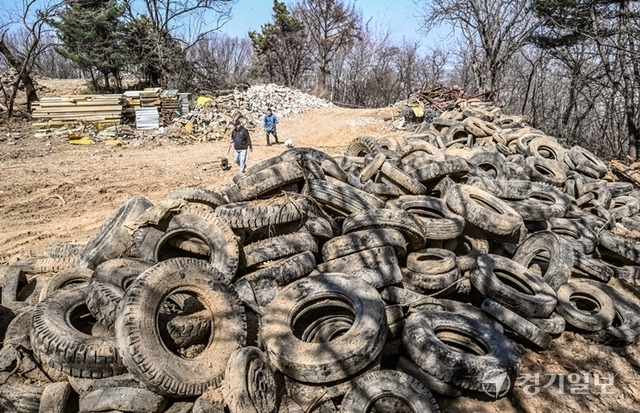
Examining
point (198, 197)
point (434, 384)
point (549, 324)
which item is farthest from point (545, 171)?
point (198, 197)

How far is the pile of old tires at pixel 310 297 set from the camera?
3256 millimetres

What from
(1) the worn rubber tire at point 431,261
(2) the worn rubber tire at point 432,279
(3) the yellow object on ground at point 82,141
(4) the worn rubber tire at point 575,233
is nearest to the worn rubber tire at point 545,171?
(4) the worn rubber tire at point 575,233

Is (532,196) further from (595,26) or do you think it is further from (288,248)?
(595,26)

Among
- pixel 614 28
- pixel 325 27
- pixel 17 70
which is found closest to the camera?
pixel 614 28

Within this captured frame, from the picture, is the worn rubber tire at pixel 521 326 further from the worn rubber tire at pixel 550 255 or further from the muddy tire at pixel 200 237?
the muddy tire at pixel 200 237

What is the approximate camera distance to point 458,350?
151 inches

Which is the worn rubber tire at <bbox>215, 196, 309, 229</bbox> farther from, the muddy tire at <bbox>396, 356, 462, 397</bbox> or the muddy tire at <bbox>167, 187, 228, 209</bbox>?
the muddy tire at <bbox>396, 356, 462, 397</bbox>

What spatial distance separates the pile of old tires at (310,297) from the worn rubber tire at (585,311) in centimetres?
2

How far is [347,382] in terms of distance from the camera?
11.2ft

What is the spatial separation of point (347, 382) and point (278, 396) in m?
0.61

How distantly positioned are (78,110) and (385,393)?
1969 cm

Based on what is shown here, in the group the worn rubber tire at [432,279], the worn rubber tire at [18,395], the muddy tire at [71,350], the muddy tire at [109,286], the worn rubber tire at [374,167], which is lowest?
the worn rubber tire at [18,395]

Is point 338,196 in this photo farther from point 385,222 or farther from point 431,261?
point 431,261

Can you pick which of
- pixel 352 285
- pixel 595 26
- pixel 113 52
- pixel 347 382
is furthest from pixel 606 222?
pixel 113 52
